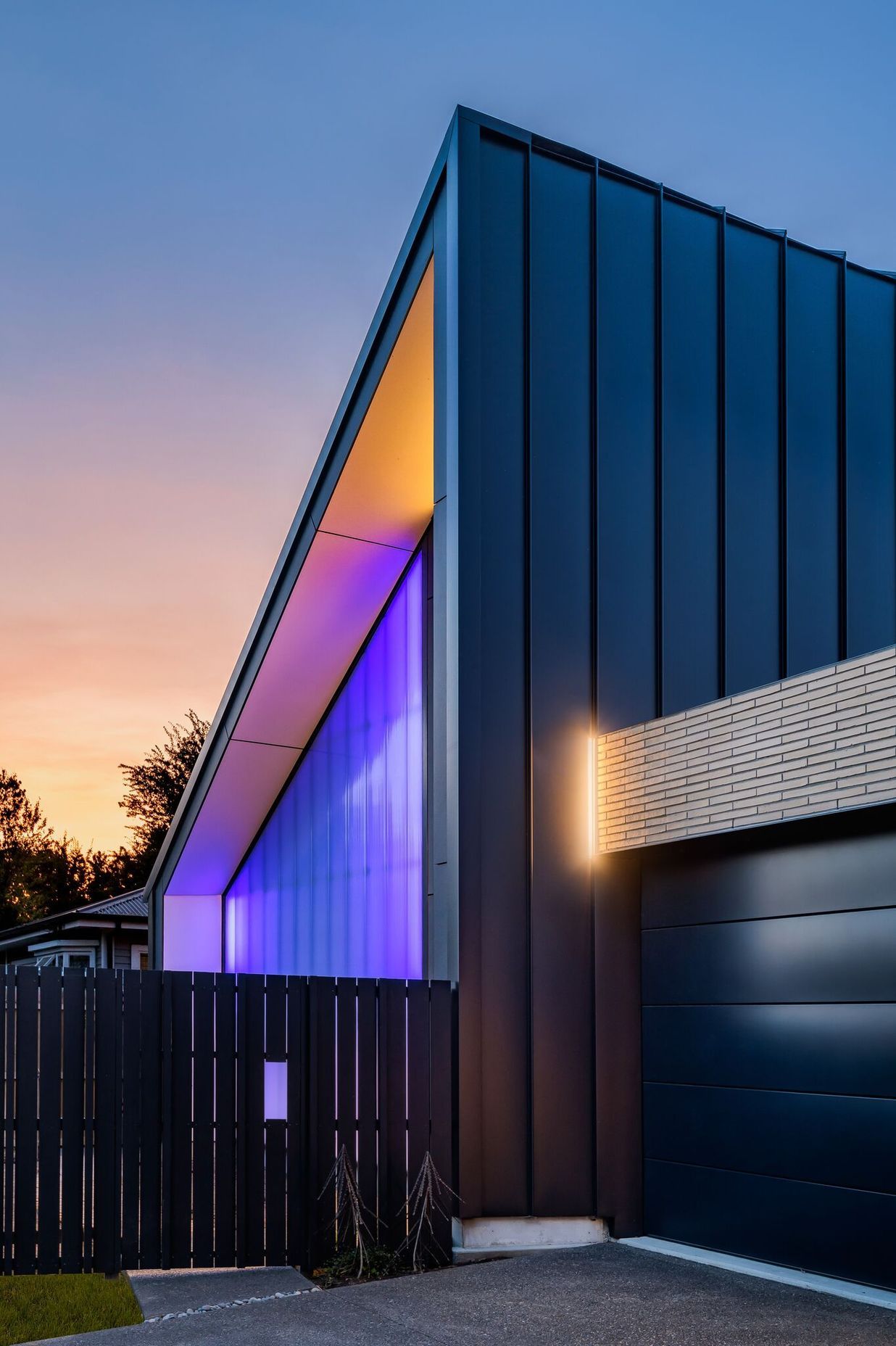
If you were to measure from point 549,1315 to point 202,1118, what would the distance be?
2652mm

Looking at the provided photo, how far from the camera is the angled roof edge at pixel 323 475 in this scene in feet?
33.2

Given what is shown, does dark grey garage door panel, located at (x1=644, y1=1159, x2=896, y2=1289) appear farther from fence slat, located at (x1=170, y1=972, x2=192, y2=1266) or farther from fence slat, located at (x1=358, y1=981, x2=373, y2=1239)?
fence slat, located at (x1=170, y1=972, x2=192, y2=1266)

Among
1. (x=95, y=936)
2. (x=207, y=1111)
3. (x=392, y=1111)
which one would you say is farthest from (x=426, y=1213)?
(x=95, y=936)

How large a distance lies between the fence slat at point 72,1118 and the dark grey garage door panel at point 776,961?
3986 mm

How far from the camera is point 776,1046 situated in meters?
7.35

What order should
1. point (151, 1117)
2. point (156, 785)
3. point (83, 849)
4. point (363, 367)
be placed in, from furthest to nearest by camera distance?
1. point (83, 849)
2. point (156, 785)
3. point (363, 367)
4. point (151, 1117)

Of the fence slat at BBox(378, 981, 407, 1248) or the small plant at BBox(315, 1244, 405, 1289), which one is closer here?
the small plant at BBox(315, 1244, 405, 1289)

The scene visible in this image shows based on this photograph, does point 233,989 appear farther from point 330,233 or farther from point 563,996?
point 330,233

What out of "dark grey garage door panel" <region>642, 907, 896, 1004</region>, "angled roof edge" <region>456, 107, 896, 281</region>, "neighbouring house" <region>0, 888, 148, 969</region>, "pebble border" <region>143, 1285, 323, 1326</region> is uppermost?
"angled roof edge" <region>456, 107, 896, 281</region>

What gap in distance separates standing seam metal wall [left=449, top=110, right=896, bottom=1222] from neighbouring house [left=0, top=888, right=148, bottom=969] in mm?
18259

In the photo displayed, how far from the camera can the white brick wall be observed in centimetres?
655

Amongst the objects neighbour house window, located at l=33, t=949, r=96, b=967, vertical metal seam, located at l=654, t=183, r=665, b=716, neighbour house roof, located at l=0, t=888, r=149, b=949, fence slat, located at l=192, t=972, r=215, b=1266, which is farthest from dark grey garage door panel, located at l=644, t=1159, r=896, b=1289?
neighbour house window, located at l=33, t=949, r=96, b=967

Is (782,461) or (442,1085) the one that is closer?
(442,1085)

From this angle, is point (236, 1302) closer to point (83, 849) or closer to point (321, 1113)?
point (321, 1113)
